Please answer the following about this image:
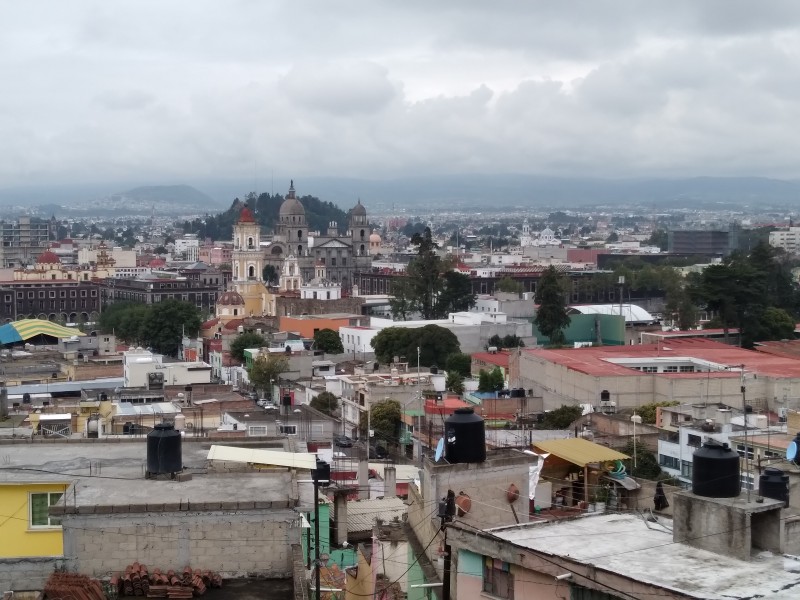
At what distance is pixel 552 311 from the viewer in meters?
63.4

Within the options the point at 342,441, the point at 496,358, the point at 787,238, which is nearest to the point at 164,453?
the point at 342,441

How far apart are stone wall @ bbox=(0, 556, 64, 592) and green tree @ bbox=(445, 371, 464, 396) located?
3465cm

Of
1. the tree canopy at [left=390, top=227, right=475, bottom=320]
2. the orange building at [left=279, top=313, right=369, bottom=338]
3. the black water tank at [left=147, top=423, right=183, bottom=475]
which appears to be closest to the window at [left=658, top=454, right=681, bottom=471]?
the black water tank at [left=147, top=423, right=183, bottom=475]

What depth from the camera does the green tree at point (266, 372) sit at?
5019 centimetres

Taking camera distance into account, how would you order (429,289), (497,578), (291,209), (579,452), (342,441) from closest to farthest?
1. (497,578)
2. (579,452)
3. (342,441)
4. (429,289)
5. (291,209)

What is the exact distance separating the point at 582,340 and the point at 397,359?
14.9 meters

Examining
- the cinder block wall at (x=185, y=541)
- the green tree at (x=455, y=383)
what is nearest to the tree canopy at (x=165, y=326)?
the green tree at (x=455, y=383)

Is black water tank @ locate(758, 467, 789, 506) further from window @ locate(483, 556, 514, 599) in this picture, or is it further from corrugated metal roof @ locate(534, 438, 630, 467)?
corrugated metal roof @ locate(534, 438, 630, 467)

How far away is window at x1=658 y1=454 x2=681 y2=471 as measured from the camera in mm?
28188

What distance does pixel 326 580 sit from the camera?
45.4 ft

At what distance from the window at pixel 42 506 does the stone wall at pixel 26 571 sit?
1.10 ft

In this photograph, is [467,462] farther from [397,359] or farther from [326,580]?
[397,359]

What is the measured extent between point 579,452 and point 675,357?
3172cm

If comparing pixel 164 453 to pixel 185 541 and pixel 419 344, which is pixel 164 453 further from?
pixel 419 344
